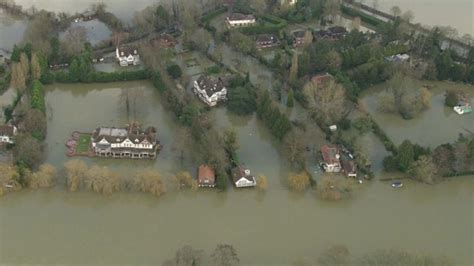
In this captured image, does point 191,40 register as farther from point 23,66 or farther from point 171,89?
point 23,66

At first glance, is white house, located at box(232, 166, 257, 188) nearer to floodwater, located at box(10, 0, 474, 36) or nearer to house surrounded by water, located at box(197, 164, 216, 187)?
house surrounded by water, located at box(197, 164, 216, 187)

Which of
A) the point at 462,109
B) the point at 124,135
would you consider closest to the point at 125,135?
the point at 124,135

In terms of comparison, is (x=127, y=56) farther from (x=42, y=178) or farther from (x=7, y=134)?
(x=42, y=178)

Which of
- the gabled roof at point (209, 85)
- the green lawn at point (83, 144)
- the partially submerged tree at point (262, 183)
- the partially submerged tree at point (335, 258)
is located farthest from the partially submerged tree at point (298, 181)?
the green lawn at point (83, 144)

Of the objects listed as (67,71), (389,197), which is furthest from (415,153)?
(67,71)

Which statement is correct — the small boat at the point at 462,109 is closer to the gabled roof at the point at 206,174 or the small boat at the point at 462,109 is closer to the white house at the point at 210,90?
the white house at the point at 210,90
